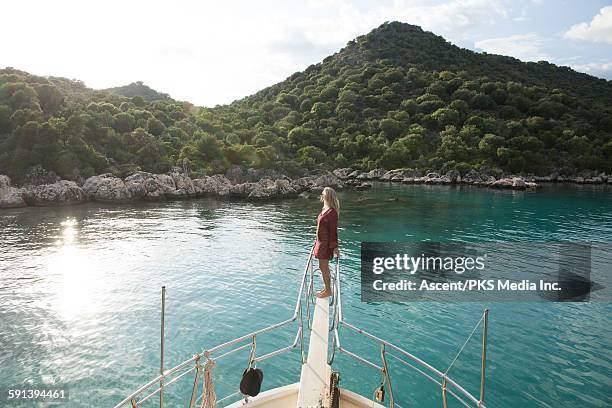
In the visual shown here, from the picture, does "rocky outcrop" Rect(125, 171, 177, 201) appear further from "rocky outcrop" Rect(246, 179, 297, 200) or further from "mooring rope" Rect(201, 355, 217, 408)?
"mooring rope" Rect(201, 355, 217, 408)

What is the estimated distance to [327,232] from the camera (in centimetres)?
670

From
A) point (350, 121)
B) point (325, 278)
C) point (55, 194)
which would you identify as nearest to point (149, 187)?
point (55, 194)

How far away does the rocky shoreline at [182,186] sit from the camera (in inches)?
1280

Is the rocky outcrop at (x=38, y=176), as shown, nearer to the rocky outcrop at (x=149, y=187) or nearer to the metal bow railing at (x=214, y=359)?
the rocky outcrop at (x=149, y=187)

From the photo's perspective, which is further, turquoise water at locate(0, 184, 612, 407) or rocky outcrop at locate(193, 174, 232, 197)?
rocky outcrop at locate(193, 174, 232, 197)

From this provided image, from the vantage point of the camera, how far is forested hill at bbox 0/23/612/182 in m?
44.5

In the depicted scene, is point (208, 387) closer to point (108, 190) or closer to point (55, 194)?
point (55, 194)

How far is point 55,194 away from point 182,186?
11449 mm

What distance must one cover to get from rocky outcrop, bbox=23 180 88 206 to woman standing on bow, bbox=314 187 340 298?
33525mm

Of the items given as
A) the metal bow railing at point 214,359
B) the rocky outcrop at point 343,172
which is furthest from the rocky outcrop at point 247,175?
the metal bow railing at point 214,359

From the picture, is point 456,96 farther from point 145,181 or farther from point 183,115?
point 145,181

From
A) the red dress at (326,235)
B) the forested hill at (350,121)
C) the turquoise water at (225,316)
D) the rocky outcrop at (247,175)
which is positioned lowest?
the turquoise water at (225,316)

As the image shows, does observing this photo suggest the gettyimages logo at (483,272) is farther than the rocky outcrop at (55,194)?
No

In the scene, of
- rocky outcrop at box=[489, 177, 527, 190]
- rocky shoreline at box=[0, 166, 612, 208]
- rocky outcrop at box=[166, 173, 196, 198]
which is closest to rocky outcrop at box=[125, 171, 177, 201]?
rocky shoreline at box=[0, 166, 612, 208]
